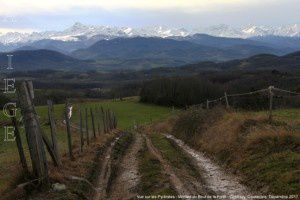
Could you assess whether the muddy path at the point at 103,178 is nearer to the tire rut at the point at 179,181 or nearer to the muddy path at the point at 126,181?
the muddy path at the point at 126,181

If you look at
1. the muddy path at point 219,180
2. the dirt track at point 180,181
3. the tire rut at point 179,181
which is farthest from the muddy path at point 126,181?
the muddy path at point 219,180

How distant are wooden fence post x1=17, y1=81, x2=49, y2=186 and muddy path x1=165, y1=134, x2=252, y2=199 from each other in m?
5.46

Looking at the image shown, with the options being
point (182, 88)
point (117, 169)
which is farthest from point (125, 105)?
point (117, 169)

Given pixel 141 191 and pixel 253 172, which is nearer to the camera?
pixel 141 191

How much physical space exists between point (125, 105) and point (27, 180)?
361 feet

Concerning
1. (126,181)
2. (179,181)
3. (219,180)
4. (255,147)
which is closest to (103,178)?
(126,181)

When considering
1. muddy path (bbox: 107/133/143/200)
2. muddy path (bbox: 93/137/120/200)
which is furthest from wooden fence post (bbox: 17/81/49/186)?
muddy path (bbox: 107/133/143/200)

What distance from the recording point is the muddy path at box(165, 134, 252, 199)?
15199 mm

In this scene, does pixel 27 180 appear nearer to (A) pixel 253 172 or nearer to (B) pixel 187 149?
(A) pixel 253 172

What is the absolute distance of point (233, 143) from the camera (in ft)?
73.6

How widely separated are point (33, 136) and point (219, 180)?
678 cm

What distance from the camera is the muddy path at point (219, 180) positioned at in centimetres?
1520

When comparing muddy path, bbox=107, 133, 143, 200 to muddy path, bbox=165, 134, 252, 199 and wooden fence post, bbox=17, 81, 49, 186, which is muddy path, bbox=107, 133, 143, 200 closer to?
wooden fence post, bbox=17, 81, 49, 186

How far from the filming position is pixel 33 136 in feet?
50.0
